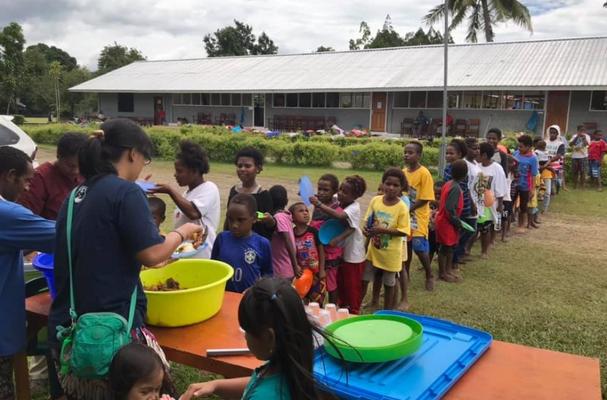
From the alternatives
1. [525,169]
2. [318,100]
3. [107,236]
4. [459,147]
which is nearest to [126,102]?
[318,100]

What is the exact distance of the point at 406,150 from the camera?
498 centimetres

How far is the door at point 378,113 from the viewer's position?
2258cm

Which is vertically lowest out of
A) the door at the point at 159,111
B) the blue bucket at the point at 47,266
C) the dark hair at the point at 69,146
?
the blue bucket at the point at 47,266

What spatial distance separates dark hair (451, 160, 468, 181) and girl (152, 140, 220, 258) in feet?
9.46

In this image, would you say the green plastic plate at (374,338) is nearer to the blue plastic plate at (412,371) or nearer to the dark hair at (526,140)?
the blue plastic plate at (412,371)

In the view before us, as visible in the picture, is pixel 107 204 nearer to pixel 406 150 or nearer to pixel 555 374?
pixel 555 374

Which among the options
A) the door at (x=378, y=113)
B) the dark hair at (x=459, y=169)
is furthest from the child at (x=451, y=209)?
the door at (x=378, y=113)

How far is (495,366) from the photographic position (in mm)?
1974

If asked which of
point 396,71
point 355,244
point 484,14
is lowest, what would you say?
point 355,244

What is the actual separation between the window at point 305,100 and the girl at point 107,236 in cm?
2329

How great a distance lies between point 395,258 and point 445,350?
89.8 inches

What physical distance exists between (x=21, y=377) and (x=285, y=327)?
6.46ft

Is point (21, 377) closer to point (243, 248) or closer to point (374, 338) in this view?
point (243, 248)

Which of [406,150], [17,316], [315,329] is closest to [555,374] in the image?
[315,329]
